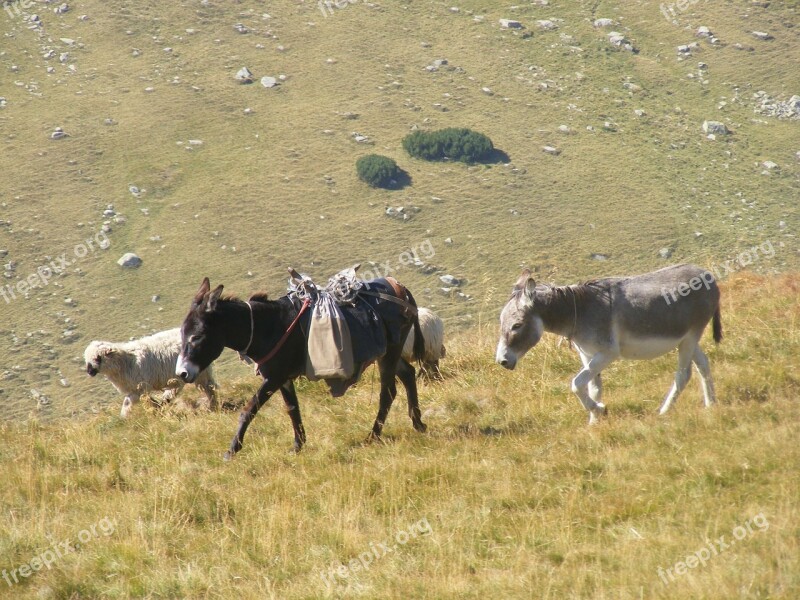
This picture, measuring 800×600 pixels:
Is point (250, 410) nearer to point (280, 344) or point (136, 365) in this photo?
point (280, 344)

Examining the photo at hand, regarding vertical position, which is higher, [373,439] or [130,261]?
[373,439]

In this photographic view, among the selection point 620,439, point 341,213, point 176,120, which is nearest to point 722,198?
point 341,213

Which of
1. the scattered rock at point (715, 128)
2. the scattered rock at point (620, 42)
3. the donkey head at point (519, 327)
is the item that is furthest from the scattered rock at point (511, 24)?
the donkey head at point (519, 327)

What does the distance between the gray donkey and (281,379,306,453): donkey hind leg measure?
231 centimetres

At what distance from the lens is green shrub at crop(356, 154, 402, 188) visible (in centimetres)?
5256

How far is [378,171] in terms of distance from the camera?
52531mm

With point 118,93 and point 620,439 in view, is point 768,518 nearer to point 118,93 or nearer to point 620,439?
point 620,439

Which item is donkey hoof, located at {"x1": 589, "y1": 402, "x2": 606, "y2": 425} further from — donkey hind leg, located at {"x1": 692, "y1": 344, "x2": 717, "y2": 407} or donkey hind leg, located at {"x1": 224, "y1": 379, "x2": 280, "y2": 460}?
donkey hind leg, located at {"x1": 224, "y1": 379, "x2": 280, "y2": 460}

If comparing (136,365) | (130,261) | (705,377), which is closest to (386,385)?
(705,377)

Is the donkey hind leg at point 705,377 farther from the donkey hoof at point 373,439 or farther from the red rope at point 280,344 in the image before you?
the red rope at point 280,344

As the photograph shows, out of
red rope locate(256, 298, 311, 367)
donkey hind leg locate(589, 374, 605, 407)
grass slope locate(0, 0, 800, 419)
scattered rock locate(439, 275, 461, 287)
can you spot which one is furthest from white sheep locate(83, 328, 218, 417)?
scattered rock locate(439, 275, 461, 287)

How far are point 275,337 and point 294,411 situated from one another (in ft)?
2.97

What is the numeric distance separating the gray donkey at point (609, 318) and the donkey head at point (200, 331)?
9.78 ft

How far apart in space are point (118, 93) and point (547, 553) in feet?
192
